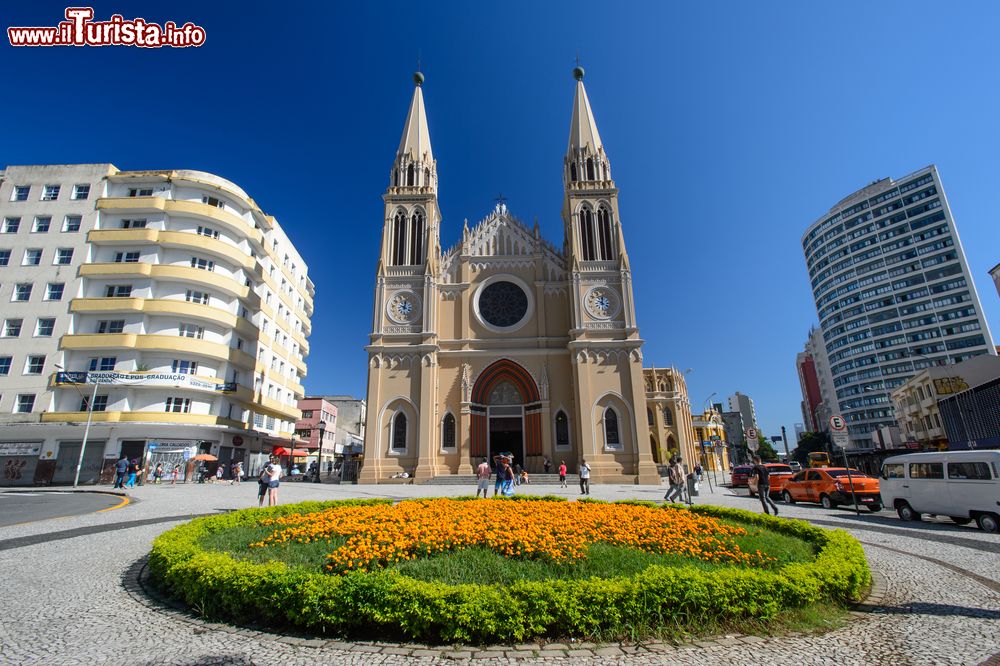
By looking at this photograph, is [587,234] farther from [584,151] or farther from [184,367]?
[184,367]

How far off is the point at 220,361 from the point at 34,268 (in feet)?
42.8

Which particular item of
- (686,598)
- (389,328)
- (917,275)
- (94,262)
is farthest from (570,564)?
(917,275)

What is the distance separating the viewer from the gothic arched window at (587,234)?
35.8 meters

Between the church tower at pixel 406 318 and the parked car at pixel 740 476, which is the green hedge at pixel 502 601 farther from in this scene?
the parked car at pixel 740 476

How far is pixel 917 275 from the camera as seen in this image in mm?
68062

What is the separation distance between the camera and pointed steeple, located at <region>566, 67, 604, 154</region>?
3922cm

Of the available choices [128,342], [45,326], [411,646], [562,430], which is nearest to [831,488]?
[562,430]

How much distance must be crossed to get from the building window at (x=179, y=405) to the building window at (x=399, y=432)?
13.0 m

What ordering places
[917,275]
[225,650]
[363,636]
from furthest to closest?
[917,275]
[363,636]
[225,650]

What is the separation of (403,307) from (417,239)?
20.2 ft

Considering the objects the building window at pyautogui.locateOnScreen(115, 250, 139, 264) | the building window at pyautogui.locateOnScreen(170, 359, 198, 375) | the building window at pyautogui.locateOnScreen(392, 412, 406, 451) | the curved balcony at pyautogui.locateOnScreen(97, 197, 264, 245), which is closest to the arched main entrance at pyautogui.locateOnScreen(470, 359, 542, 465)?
the building window at pyautogui.locateOnScreen(392, 412, 406, 451)

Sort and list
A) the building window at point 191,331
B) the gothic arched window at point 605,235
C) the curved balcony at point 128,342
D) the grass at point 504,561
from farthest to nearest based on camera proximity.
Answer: the gothic arched window at point 605,235, the building window at point 191,331, the curved balcony at point 128,342, the grass at point 504,561

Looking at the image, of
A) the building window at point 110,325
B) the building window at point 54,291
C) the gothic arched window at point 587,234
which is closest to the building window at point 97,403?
the building window at point 110,325

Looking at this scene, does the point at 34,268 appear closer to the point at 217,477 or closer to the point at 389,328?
the point at 217,477
